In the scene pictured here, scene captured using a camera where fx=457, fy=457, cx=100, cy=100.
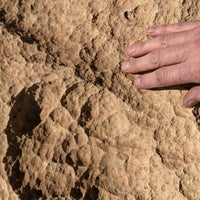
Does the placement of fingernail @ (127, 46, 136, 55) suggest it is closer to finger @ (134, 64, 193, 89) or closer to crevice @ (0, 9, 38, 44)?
finger @ (134, 64, 193, 89)

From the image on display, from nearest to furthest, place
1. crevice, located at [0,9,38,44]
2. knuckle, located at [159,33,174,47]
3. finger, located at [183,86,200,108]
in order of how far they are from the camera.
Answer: finger, located at [183,86,200,108] < knuckle, located at [159,33,174,47] < crevice, located at [0,9,38,44]

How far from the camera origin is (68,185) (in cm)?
144

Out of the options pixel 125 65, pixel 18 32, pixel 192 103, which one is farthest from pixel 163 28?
pixel 18 32

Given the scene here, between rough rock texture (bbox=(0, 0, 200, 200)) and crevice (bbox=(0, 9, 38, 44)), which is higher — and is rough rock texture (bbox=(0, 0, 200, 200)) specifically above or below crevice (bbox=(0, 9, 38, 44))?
below

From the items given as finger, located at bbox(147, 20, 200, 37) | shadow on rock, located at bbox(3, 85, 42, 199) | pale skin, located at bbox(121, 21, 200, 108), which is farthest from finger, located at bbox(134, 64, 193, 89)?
shadow on rock, located at bbox(3, 85, 42, 199)

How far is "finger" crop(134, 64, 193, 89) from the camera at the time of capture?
54.4 inches

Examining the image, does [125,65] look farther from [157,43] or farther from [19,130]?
[19,130]

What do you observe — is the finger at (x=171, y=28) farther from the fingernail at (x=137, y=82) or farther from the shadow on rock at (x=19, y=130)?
the shadow on rock at (x=19, y=130)

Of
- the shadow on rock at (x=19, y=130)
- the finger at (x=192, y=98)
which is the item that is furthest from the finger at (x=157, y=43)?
the shadow on rock at (x=19, y=130)

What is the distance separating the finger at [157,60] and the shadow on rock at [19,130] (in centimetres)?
32

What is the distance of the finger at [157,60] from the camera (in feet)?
4.61

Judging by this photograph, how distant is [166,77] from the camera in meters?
1.39

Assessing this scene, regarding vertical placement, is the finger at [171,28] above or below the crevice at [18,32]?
above

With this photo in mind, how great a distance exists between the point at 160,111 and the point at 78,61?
0.33 m
